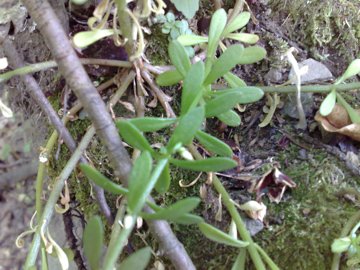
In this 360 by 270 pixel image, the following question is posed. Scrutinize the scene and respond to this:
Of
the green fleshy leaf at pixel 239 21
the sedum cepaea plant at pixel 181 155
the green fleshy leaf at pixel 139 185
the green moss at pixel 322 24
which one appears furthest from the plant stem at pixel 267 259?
the green moss at pixel 322 24

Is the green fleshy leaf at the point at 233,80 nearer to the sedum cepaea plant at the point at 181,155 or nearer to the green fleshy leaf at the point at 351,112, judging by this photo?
the sedum cepaea plant at the point at 181,155

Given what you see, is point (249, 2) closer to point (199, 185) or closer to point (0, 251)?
point (199, 185)

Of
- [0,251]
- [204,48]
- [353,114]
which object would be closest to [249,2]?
[204,48]

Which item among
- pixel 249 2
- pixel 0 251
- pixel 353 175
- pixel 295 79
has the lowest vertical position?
pixel 0 251

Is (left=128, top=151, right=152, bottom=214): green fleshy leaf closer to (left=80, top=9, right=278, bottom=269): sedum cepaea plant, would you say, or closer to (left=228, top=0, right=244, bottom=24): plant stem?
(left=80, top=9, right=278, bottom=269): sedum cepaea plant

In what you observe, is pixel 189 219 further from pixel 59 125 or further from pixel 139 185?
pixel 59 125

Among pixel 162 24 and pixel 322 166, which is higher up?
pixel 162 24

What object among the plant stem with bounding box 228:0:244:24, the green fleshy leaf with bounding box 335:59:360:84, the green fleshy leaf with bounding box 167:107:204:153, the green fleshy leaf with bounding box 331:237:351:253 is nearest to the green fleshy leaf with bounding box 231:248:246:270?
the green fleshy leaf with bounding box 331:237:351:253
